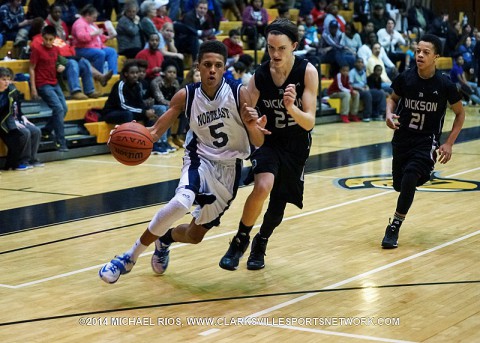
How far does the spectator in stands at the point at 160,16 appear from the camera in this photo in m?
16.2

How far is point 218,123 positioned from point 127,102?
7384 mm

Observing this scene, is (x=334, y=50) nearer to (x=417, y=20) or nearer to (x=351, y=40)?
(x=351, y=40)

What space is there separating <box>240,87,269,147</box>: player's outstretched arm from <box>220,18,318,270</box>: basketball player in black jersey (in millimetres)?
234

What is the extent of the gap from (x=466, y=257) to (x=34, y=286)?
3.13 m

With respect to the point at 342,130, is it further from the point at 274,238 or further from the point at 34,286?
the point at 34,286

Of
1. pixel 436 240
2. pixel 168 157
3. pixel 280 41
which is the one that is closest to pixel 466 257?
pixel 436 240

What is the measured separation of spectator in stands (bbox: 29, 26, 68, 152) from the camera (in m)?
12.7

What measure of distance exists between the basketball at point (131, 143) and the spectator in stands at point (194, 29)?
411 inches

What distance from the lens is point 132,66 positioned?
43.0ft

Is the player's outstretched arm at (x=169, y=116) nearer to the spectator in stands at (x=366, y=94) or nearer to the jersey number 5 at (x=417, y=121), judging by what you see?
the jersey number 5 at (x=417, y=121)

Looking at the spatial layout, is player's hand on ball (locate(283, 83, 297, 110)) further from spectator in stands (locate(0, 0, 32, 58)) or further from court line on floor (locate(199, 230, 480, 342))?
spectator in stands (locate(0, 0, 32, 58))

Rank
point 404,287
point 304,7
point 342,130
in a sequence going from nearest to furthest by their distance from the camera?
point 404,287 → point 342,130 → point 304,7

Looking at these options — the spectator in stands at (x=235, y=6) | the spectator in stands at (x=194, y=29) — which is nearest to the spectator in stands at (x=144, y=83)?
the spectator in stands at (x=194, y=29)

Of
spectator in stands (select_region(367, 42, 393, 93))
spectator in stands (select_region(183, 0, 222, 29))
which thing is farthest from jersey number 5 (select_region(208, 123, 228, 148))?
spectator in stands (select_region(367, 42, 393, 93))
